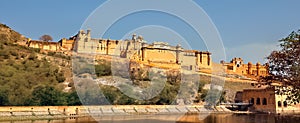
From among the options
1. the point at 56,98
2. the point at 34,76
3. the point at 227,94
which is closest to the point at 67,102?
the point at 56,98

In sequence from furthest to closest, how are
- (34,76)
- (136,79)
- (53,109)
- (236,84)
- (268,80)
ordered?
(236,84) → (136,79) → (34,76) → (53,109) → (268,80)

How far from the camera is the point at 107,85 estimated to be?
36.0 meters

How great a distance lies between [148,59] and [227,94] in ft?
42.8

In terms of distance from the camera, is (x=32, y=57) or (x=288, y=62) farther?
(x=32, y=57)

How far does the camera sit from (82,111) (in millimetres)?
28141

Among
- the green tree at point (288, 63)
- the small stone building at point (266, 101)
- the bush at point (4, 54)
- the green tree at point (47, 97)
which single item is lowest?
the small stone building at point (266, 101)

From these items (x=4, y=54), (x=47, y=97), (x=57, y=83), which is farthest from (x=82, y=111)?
(x=4, y=54)

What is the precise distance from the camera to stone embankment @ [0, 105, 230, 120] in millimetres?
25266

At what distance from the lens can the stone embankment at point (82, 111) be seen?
2527cm

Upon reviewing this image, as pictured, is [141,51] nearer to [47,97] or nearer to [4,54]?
[4,54]

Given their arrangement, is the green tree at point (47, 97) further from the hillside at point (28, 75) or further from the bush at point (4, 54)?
the bush at point (4, 54)

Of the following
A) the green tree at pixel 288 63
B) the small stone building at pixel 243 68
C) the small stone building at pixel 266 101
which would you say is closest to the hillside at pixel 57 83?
the small stone building at pixel 266 101

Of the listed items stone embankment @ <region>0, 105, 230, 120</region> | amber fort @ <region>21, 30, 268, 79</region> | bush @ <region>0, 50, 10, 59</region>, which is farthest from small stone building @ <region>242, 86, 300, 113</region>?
bush @ <region>0, 50, 10, 59</region>

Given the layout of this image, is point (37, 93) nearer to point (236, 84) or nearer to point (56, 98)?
point (56, 98)
